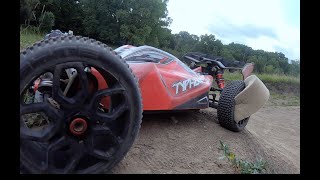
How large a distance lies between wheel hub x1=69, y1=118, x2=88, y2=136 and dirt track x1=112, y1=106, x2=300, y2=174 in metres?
0.61

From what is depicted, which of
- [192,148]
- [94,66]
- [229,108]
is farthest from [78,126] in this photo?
[229,108]

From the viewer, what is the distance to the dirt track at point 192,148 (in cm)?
335

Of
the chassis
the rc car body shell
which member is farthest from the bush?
the chassis

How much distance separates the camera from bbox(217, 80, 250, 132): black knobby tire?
191 inches

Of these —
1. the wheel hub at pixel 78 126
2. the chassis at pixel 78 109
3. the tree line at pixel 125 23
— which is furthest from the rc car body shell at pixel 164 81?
the tree line at pixel 125 23

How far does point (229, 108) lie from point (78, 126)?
278 cm

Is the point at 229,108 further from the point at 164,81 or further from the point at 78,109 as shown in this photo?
the point at 78,109

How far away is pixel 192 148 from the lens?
388 cm

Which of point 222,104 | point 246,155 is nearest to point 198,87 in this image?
point 222,104

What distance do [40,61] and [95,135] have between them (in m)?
0.70

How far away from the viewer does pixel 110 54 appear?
266cm

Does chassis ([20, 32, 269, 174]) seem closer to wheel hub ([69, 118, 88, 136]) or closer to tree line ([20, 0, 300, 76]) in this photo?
→ wheel hub ([69, 118, 88, 136])

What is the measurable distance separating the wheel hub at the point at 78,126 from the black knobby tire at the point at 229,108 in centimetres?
271
